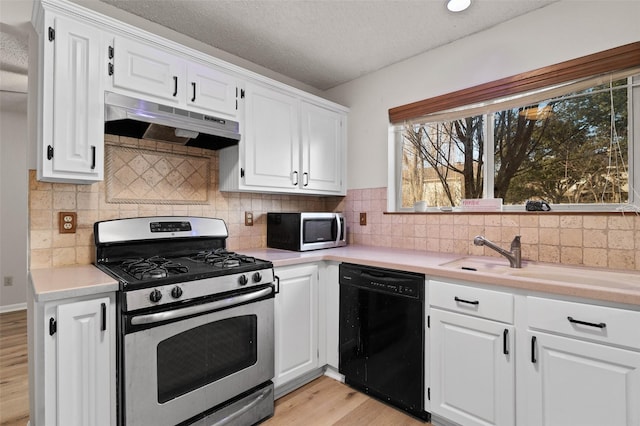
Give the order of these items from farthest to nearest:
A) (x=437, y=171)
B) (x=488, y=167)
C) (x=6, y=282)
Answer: (x=6, y=282)
(x=437, y=171)
(x=488, y=167)

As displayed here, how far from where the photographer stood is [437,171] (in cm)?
260

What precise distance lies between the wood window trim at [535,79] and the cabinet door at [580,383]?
1457 millimetres

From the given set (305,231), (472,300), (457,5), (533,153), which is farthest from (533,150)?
(305,231)

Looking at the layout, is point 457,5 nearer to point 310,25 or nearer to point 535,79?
point 535,79

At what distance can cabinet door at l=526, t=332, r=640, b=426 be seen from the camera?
1.21 m

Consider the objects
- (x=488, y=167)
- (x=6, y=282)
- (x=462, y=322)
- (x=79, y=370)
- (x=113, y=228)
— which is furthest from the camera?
(x=6, y=282)

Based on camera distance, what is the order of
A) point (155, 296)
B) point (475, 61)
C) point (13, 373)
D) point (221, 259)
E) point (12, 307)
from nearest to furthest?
point (155, 296) → point (221, 259) → point (475, 61) → point (13, 373) → point (12, 307)

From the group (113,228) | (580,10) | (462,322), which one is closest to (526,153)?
(580,10)

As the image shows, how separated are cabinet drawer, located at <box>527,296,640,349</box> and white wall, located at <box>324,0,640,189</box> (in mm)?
1438

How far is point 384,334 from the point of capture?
1.93 meters

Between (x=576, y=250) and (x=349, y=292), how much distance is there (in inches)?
52.0

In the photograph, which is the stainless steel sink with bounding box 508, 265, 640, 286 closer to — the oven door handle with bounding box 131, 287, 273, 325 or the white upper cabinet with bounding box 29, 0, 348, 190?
the oven door handle with bounding box 131, 287, 273, 325

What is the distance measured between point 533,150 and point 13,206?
539cm

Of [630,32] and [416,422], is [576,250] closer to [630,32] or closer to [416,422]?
[630,32]
